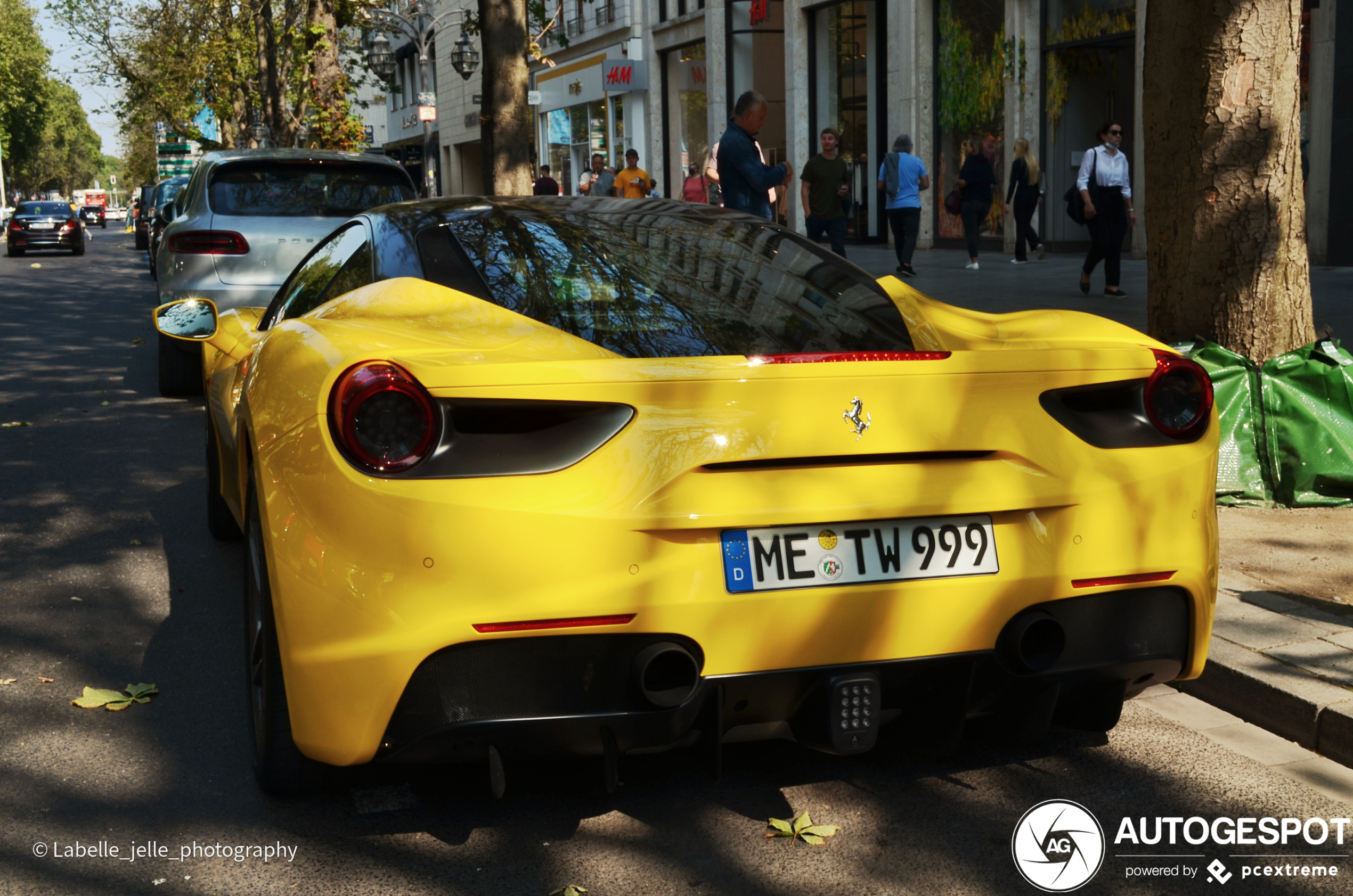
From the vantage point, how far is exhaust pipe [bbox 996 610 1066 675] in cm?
279

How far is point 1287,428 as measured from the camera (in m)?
5.84

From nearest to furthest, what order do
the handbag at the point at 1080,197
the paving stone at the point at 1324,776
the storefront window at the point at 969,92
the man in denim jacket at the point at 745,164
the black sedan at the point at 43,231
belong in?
the paving stone at the point at 1324,776 < the man in denim jacket at the point at 745,164 < the handbag at the point at 1080,197 < the storefront window at the point at 969,92 < the black sedan at the point at 43,231

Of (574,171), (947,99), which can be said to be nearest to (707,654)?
(947,99)

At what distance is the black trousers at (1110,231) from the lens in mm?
13141

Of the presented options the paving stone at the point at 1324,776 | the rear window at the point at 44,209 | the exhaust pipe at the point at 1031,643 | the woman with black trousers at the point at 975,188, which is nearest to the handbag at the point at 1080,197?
the woman with black trousers at the point at 975,188

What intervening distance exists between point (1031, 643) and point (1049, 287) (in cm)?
1252

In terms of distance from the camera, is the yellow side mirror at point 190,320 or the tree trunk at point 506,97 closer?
the yellow side mirror at point 190,320

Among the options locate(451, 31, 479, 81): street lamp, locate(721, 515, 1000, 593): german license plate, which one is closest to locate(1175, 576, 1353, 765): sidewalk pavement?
locate(721, 515, 1000, 593): german license plate

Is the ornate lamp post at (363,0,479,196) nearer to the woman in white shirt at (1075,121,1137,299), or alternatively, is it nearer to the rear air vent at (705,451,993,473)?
the woman in white shirt at (1075,121,1137,299)

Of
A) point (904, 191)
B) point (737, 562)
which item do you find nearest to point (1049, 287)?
point (904, 191)

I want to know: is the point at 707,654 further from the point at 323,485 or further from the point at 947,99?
the point at 947,99

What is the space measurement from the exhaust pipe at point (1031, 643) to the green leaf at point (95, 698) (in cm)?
248

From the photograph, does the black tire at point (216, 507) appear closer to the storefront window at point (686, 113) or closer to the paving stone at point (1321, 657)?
the paving stone at point (1321, 657)

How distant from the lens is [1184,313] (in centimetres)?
629
